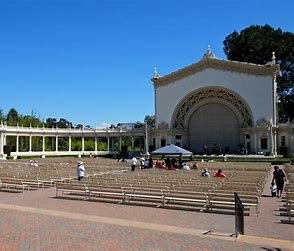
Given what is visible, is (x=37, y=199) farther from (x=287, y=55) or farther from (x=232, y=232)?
(x=287, y=55)

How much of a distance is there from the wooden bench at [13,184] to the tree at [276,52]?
66.4 m

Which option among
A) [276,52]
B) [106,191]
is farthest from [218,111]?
[106,191]

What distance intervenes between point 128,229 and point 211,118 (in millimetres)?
62490

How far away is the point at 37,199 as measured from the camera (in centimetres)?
1911

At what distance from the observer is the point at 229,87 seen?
68188 millimetres

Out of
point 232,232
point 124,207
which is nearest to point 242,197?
point 232,232

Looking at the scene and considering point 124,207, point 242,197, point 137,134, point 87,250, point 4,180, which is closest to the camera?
point 87,250

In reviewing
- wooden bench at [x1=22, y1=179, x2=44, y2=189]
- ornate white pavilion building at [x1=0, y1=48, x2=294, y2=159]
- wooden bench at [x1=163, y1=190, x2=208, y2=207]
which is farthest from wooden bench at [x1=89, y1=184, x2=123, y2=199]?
ornate white pavilion building at [x1=0, y1=48, x2=294, y2=159]

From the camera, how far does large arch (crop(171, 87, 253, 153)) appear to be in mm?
70438

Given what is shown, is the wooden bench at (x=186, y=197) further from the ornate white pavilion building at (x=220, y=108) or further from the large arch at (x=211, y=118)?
the large arch at (x=211, y=118)

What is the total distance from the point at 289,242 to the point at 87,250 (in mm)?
5154

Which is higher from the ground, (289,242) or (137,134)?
(137,134)

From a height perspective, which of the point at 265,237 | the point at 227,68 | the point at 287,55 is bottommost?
the point at 265,237

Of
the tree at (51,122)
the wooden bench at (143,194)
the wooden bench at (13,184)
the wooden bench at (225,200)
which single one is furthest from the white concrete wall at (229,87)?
the tree at (51,122)
